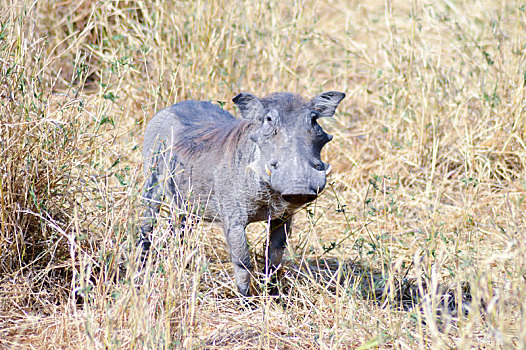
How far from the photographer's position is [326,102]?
2982 mm

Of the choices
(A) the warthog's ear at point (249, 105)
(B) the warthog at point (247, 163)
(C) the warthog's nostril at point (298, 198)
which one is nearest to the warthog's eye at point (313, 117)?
(B) the warthog at point (247, 163)

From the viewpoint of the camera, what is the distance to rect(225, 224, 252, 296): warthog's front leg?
3.06 m

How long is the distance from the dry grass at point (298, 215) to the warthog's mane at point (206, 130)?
34 cm

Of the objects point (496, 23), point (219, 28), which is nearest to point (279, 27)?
point (219, 28)

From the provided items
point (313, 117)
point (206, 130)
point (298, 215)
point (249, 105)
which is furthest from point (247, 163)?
point (298, 215)

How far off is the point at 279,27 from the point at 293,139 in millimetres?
2807

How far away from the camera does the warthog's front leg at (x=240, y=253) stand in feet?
10.1

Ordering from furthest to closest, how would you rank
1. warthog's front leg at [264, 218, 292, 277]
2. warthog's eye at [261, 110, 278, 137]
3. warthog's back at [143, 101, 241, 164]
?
warthog's back at [143, 101, 241, 164], warthog's front leg at [264, 218, 292, 277], warthog's eye at [261, 110, 278, 137]

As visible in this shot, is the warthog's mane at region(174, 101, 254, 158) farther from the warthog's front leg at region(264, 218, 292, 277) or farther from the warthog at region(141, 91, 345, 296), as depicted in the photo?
the warthog's front leg at region(264, 218, 292, 277)

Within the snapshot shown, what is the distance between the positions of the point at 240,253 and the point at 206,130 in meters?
0.78

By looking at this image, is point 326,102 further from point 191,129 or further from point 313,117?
point 191,129

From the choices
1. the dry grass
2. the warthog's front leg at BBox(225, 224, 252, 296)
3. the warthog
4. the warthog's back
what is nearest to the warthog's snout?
the warthog

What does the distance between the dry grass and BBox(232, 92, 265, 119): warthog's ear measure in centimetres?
54

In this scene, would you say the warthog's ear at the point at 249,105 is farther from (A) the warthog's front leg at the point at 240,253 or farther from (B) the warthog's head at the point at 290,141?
(A) the warthog's front leg at the point at 240,253
